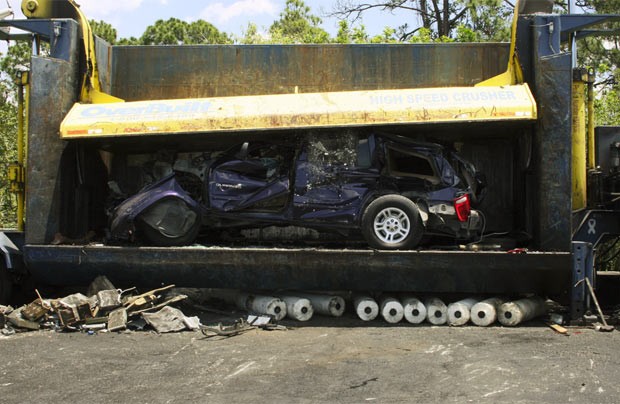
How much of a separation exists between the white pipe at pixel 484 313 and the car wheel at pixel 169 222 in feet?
12.3

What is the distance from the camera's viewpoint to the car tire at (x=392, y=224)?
839 cm

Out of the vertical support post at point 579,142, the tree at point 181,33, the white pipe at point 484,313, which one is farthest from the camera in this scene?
the tree at point 181,33

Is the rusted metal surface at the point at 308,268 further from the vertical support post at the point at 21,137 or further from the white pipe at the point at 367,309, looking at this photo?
the vertical support post at the point at 21,137

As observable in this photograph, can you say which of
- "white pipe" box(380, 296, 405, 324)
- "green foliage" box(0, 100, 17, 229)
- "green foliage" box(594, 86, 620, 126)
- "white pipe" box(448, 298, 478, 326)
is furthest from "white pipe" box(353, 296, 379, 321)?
"green foliage" box(594, 86, 620, 126)

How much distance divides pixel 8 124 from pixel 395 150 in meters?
11.4

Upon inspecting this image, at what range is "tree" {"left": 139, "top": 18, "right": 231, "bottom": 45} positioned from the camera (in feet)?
117

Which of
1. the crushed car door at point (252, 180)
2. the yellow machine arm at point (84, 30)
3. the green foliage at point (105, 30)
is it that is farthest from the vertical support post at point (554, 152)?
the green foliage at point (105, 30)

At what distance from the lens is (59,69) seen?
9.25 metres

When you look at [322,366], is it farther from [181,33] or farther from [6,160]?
[181,33]

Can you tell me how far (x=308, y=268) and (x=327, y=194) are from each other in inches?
39.8

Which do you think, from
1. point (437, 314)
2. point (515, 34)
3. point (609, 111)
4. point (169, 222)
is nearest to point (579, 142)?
point (515, 34)

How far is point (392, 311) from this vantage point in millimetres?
8359

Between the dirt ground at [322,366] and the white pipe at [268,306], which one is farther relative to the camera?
the white pipe at [268,306]

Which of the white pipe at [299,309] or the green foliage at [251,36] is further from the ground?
the green foliage at [251,36]
